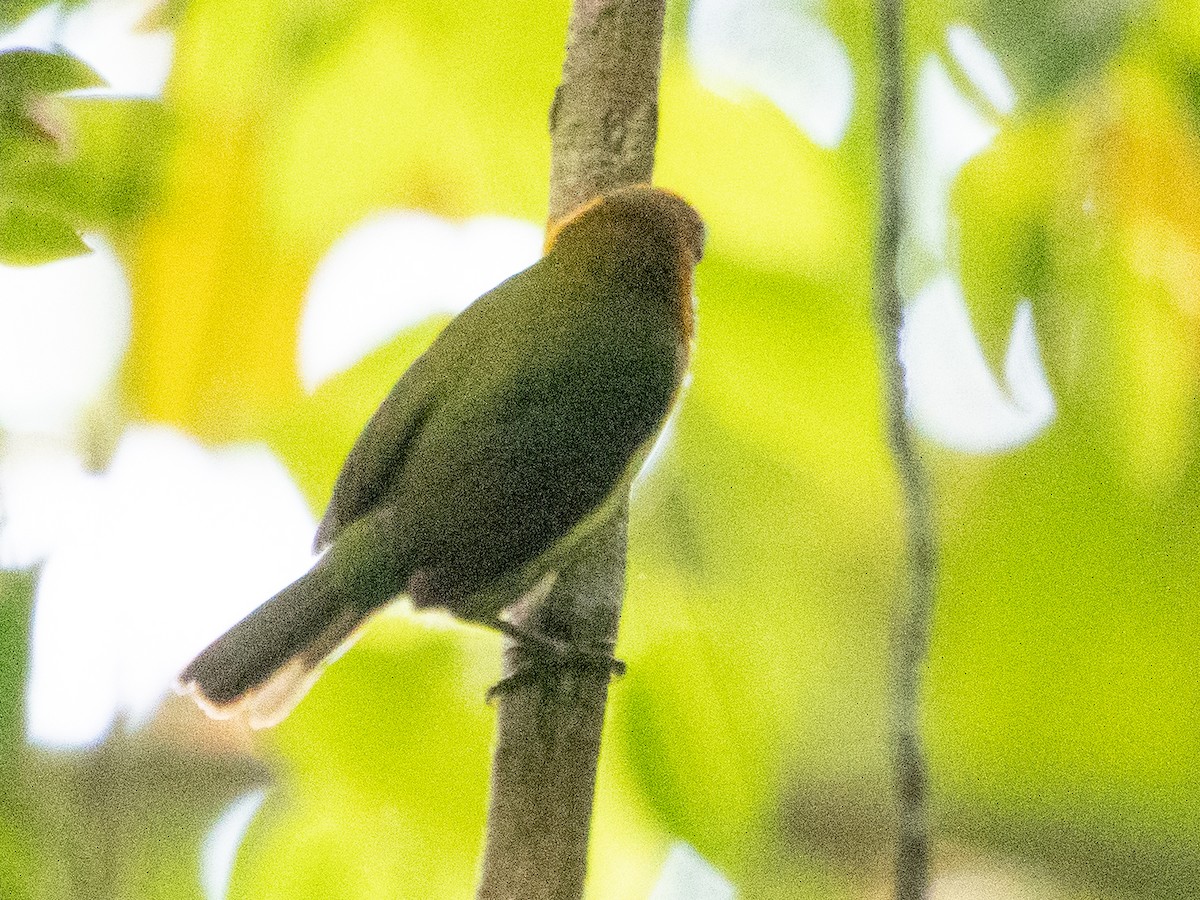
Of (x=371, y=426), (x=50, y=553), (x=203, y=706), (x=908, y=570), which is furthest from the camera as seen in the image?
(x=371, y=426)

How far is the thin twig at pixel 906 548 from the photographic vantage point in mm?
976

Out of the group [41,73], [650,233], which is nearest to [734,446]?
[650,233]

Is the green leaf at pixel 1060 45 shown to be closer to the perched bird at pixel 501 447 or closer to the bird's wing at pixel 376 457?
the perched bird at pixel 501 447

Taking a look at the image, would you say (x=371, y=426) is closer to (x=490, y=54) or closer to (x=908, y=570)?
(x=490, y=54)

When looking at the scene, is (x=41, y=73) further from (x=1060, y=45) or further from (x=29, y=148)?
(x=1060, y=45)

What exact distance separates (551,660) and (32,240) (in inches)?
26.8

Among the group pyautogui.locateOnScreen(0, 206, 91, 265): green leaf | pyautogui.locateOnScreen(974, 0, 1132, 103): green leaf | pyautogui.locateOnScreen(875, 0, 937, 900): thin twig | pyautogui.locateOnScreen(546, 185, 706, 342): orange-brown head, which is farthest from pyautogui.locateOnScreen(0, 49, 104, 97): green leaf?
pyautogui.locateOnScreen(974, 0, 1132, 103): green leaf

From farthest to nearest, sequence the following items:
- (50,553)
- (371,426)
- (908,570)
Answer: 1. (371,426)
2. (50,553)
3. (908,570)

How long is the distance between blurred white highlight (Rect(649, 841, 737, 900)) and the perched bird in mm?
376

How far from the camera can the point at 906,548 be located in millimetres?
1105

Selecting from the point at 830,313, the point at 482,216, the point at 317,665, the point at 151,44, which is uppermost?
the point at 151,44

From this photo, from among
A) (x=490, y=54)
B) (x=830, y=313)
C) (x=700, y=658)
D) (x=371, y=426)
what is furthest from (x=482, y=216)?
(x=700, y=658)

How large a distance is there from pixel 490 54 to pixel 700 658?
91 centimetres

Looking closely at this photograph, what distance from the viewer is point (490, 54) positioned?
70.1 inches
